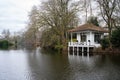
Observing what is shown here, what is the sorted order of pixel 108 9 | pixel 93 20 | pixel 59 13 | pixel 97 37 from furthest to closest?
pixel 93 20 → pixel 59 13 → pixel 97 37 → pixel 108 9

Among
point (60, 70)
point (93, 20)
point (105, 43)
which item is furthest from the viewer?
point (93, 20)

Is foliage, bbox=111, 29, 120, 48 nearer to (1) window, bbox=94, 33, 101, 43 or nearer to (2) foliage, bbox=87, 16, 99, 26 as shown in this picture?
(1) window, bbox=94, 33, 101, 43

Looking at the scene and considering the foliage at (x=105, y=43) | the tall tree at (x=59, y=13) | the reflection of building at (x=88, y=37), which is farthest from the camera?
the tall tree at (x=59, y=13)

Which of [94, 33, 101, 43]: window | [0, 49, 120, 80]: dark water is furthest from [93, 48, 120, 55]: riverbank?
[0, 49, 120, 80]: dark water

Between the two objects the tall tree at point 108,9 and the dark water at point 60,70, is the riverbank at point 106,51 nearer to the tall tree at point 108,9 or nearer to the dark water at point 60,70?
the tall tree at point 108,9

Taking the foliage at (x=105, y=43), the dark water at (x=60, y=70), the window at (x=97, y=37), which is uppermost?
the window at (x=97, y=37)

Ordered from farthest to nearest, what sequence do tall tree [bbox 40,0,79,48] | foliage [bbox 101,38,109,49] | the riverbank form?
tall tree [bbox 40,0,79,48] < foliage [bbox 101,38,109,49] < the riverbank

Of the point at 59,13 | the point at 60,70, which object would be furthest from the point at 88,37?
the point at 60,70

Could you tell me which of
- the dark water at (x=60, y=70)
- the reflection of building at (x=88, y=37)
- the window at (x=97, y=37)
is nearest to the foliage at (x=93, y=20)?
the reflection of building at (x=88, y=37)

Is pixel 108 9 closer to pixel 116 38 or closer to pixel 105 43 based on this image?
pixel 116 38

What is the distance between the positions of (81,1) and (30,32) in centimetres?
1094

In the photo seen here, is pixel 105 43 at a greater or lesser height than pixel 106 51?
greater

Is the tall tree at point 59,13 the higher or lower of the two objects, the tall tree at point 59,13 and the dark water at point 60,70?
the higher

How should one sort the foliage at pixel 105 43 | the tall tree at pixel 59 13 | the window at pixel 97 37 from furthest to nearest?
1. the tall tree at pixel 59 13
2. the window at pixel 97 37
3. the foliage at pixel 105 43
